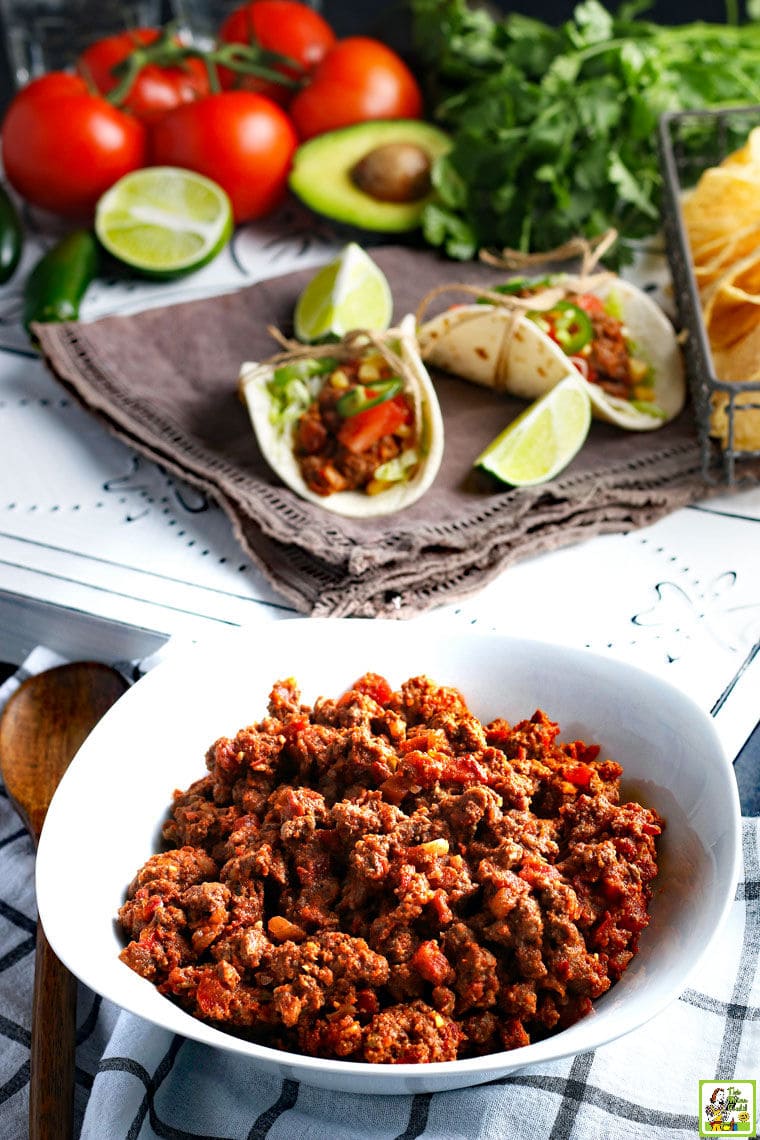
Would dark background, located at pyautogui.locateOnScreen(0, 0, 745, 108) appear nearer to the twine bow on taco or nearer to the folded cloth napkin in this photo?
the twine bow on taco

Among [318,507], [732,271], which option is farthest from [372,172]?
[318,507]

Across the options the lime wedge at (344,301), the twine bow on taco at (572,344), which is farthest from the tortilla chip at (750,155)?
the lime wedge at (344,301)

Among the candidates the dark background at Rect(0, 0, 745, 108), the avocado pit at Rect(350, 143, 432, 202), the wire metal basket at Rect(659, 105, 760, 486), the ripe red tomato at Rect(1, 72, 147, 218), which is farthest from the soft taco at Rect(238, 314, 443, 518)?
the dark background at Rect(0, 0, 745, 108)

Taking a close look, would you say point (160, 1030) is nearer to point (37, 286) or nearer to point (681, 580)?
point (681, 580)

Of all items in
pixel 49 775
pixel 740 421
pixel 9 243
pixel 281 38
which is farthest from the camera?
pixel 281 38

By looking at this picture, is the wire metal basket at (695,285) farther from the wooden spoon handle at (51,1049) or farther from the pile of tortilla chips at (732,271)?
the wooden spoon handle at (51,1049)

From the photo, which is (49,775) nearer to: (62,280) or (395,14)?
(62,280)

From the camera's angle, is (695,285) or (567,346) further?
(567,346)
